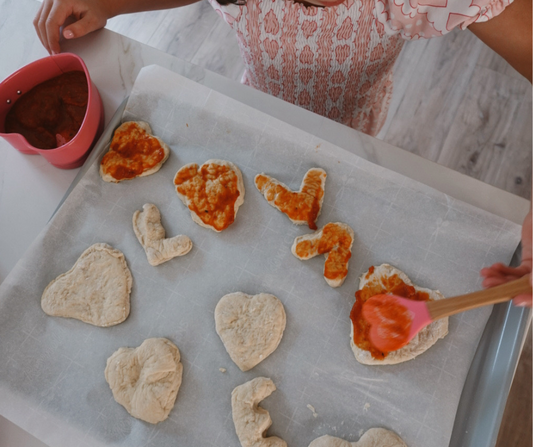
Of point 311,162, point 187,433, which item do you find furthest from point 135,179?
point 187,433

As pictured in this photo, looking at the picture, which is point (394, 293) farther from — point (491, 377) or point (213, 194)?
point (213, 194)

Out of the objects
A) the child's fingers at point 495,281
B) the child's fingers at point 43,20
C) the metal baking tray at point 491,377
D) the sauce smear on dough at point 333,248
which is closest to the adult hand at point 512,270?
the child's fingers at point 495,281

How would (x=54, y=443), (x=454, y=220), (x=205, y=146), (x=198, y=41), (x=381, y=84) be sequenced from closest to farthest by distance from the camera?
(x=54, y=443) < (x=454, y=220) < (x=205, y=146) < (x=381, y=84) < (x=198, y=41)

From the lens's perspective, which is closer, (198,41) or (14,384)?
(14,384)

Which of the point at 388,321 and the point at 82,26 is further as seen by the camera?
the point at 82,26

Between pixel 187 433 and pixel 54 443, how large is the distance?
0.93 ft

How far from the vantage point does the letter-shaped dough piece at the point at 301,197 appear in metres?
1.04

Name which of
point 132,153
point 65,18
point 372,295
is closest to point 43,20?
point 65,18

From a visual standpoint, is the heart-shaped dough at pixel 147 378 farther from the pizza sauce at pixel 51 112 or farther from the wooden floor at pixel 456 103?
the wooden floor at pixel 456 103

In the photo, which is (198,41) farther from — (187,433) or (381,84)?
(187,433)

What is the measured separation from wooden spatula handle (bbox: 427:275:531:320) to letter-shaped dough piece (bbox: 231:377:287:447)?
1.28ft

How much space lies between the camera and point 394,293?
3.15 ft

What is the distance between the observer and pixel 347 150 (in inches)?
42.5

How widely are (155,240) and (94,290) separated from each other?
7.3 inches
